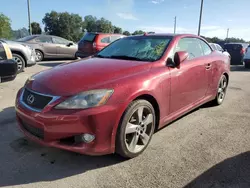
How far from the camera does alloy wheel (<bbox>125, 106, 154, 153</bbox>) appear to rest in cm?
279

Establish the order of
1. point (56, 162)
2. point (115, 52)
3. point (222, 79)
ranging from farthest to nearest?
point (222, 79)
point (115, 52)
point (56, 162)

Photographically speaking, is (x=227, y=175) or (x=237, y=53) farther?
(x=237, y=53)

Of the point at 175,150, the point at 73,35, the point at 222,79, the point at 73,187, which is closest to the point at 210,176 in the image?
the point at 175,150

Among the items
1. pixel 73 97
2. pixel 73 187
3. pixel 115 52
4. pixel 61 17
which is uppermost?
pixel 61 17

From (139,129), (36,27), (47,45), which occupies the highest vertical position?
(36,27)

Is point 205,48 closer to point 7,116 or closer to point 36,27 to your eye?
point 7,116

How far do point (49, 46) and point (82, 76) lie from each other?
31.0 feet

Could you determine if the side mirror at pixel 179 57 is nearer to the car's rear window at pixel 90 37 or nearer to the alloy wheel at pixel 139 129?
the alloy wheel at pixel 139 129

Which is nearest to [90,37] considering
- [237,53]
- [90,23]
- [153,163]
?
[153,163]

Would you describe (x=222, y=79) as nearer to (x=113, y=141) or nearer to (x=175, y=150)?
(x=175, y=150)

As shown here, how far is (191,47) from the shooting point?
159 inches

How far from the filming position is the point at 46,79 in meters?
2.85

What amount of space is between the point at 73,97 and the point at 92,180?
0.90 m

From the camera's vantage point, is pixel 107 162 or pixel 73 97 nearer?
pixel 73 97
